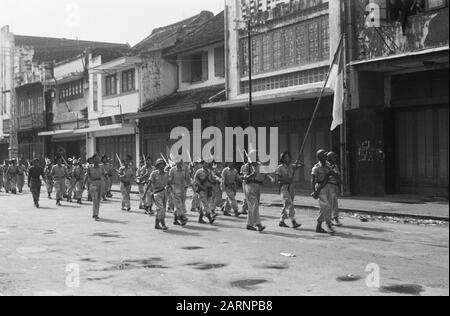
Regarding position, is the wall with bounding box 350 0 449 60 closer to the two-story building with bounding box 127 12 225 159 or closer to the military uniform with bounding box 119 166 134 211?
the military uniform with bounding box 119 166 134 211

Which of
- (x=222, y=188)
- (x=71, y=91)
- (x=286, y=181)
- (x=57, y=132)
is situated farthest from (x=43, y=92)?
(x=286, y=181)

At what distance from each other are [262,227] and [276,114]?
1235 cm

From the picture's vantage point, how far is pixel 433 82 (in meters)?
18.5

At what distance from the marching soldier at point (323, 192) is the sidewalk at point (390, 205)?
3282 millimetres

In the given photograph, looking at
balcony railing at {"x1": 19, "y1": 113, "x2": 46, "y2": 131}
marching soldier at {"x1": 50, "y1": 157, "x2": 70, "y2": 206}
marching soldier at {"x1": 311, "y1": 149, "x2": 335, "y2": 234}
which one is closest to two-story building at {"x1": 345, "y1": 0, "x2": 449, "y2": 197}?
marching soldier at {"x1": 311, "y1": 149, "x2": 335, "y2": 234}

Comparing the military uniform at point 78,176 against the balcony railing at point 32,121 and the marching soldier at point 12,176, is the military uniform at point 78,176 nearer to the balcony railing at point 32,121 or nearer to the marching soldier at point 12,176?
the marching soldier at point 12,176

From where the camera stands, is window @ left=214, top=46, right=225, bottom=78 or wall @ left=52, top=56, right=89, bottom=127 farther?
wall @ left=52, top=56, right=89, bottom=127

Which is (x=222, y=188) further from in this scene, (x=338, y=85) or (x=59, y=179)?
(x=59, y=179)

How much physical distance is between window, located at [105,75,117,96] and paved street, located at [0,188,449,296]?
71.7 ft

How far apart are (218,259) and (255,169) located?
164 inches

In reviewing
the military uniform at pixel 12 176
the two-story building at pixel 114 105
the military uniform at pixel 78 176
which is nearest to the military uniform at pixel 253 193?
the military uniform at pixel 78 176

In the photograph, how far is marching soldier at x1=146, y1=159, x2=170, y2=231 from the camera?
13.9 metres

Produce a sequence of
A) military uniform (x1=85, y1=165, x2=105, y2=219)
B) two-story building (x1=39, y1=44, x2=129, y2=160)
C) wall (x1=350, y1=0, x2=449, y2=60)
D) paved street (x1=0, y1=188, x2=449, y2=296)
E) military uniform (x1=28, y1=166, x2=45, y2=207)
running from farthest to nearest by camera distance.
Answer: two-story building (x1=39, y1=44, x2=129, y2=160) → military uniform (x1=28, y1=166, x2=45, y2=207) → wall (x1=350, y1=0, x2=449, y2=60) → military uniform (x1=85, y1=165, x2=105, y2=219) → paved street (x1=0, y1=188, x2=449, y2=296)
